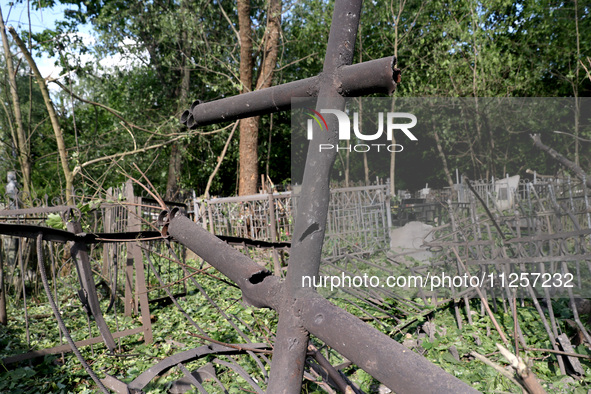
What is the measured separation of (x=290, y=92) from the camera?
1.19 metres

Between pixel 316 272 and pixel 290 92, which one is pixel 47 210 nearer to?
pixel 290 92

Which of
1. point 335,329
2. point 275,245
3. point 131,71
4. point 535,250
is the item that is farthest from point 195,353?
point 131,71

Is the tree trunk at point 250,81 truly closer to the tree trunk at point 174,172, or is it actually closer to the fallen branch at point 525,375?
the tree trunk at point 174,172

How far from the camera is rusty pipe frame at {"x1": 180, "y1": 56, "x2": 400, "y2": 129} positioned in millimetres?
1003

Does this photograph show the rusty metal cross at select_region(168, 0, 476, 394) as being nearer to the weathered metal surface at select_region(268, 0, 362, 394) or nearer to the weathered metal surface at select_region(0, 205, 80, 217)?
the weathered metal surface at select_region(268, 0, 362, 394)

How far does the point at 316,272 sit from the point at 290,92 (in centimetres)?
53

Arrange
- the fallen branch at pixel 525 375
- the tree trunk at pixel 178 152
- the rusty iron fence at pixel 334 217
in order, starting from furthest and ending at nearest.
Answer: the tree trunk at pixel 178 152 < the rusty iron fence at pixel 334 217 < the fallen branch at pixel 525 375

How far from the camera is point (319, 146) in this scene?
1.03 metres

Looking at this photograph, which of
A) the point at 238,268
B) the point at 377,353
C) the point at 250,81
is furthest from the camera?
the point at 250,81

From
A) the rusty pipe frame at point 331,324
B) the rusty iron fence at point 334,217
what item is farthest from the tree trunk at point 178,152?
the rusty pipe frame at point 331,324

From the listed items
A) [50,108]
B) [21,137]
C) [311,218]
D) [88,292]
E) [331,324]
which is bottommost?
[88,292]

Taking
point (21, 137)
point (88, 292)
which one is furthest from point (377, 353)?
point (21, 137)

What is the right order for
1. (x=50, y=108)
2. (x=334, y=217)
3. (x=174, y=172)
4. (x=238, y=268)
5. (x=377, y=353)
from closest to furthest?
(x=377, y=353) < (x=238, y=268) < (x=50, y=108) < (x=334, y=217) < (x=174, y=172)

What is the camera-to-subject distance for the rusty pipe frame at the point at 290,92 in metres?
1.00
